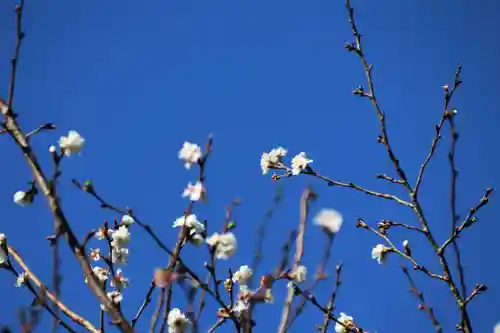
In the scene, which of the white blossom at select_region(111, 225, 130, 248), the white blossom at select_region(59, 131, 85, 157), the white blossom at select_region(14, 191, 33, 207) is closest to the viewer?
the white blossom at select_region(59, 131, 85, 157)

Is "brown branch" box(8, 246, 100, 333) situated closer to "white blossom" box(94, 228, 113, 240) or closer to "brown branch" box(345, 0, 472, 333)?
"white blossom" box(94, 228, 113, 240)

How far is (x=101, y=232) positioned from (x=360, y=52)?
188 centimetres

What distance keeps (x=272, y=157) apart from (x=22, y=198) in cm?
163

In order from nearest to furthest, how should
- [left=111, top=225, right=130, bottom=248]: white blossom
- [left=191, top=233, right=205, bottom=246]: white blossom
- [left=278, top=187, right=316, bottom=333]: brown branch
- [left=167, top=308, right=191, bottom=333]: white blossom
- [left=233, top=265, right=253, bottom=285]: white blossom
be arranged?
[left=278, top=187, right=316, bottom=333]: brown branch
[left=191, top=233, right=205, bottom=246]: white blossom
[left=167, top=308, right=191, bottom=333]: white blossom
[left=233, top=265, right=253, bottom=285]: white blossom
[left=111, top=225, right=130, bottom=248]: white blossom

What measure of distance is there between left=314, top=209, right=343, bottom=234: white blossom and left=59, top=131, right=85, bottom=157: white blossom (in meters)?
1.28

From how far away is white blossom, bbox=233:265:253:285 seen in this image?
2.98 meters

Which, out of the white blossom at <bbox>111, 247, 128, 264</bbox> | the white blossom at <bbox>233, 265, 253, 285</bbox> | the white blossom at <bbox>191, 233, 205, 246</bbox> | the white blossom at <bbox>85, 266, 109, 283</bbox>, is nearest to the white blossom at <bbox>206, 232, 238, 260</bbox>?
the white blossom at <bbox>191, 233, 205, 246</bbox>

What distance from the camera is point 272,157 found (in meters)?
3.69

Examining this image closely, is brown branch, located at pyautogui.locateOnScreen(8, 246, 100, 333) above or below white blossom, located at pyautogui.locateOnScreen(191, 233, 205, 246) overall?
below

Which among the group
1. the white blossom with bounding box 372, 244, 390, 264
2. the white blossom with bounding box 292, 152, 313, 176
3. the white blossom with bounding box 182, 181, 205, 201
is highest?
the white blossom with bounding box 292, 152, 313, 176

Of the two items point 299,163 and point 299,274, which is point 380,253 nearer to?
point 299,163

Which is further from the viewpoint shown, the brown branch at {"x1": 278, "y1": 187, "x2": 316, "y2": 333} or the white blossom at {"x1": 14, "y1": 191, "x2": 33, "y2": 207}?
the white blossom at {"x1": 14, "y1": 191, "x2": 33, "y2": 207}

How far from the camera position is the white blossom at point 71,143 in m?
2.55

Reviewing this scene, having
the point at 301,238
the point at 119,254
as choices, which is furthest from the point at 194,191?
the point at 119,254
